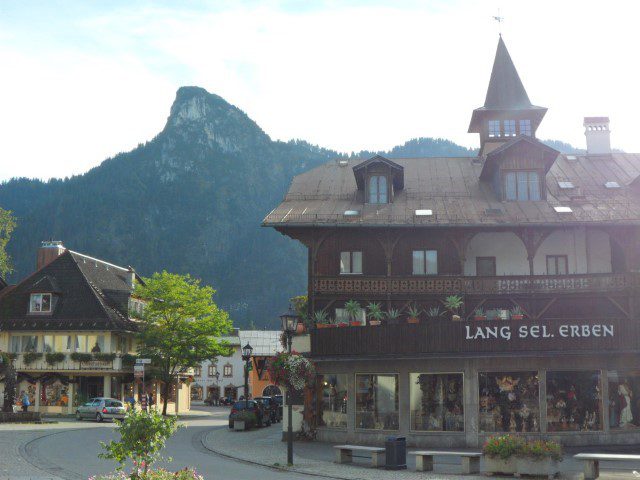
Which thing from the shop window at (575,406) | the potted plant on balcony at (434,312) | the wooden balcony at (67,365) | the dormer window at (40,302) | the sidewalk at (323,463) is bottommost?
the sidewalk at (323,463)

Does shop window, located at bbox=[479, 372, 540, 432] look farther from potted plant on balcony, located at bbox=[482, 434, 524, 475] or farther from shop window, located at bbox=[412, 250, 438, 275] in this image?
shop window, located at bbox=[412, 250, 438, 275]

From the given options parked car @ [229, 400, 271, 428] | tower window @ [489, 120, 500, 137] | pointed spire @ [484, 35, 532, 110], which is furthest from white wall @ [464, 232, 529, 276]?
parked car @ [229, 400, 271, 428]

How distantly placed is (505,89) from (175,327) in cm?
2796

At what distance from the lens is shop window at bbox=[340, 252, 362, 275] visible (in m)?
38.3

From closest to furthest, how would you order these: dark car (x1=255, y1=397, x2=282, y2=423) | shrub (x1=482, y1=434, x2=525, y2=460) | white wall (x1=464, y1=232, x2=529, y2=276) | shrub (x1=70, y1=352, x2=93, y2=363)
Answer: shrub (x1=482, y1=434, x2=525, y2=460), white wall (x1=464, y1=232, x2=529, y2=276), dark car (x1=255, y1=397, x2=282, y2=423), shrub (x1=70, y1=352, x2=93, y2=363)

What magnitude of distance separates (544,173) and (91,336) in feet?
112

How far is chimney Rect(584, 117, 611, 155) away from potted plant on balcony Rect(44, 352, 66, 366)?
37459mm

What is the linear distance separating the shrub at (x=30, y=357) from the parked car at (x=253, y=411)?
62.9 ft

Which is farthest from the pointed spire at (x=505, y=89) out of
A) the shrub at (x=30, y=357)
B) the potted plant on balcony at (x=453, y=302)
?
the shrub at (x=30, y=357)

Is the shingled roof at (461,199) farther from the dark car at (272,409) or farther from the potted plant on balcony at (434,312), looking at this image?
the dark car at (272,409)

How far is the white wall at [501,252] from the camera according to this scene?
38000 millimetres

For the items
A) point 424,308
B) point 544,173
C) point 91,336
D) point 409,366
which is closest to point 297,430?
point 409,366

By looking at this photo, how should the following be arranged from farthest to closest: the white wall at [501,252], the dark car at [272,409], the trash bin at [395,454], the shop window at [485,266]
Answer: the dark car at [272,409]
the shop window at [485,266]
the white wall at [501,252]
the trash bin at [395,454]

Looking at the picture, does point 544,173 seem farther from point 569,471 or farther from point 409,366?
point 569,471
